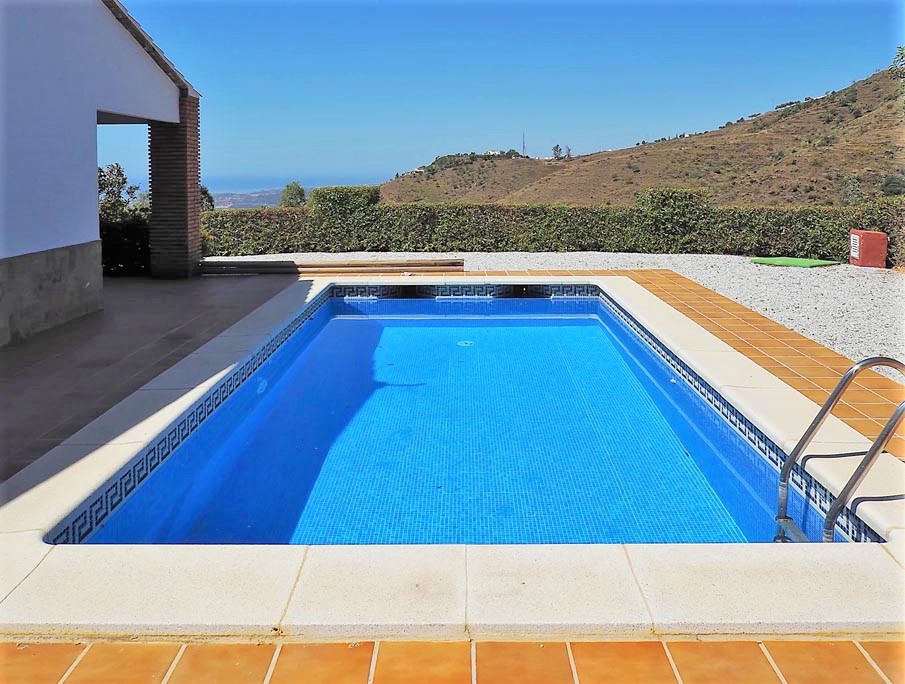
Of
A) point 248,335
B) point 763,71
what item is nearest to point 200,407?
point 248,335

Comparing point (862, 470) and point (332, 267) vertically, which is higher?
point (332, 267)

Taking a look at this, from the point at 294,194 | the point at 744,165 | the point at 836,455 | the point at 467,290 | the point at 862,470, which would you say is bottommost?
the point at 836,455

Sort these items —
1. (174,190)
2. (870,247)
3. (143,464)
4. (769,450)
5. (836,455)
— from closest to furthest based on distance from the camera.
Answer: (836,455) < (143,464) < (769,450) < (174,190) < (870,247)

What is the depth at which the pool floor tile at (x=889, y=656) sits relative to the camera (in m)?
2.59

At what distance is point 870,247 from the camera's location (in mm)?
13922

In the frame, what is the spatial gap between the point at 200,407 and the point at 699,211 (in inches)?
492

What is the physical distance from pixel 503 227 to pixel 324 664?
14.4 metres

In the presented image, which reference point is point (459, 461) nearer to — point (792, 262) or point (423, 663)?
point (423, 663)

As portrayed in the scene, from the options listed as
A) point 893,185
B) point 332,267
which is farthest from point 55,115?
point 893,185

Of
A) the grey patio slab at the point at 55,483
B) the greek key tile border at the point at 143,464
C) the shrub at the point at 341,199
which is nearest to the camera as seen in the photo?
the grey patio slab at the point at 55,483

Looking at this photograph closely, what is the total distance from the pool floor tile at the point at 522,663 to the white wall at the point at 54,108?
656 cm

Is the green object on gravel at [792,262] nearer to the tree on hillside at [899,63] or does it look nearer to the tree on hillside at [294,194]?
the tree on hillside at [899,63]

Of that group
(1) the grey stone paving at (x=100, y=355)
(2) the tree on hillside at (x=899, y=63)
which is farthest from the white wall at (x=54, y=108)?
(2) the tree on hillside at (x=899, y=63)

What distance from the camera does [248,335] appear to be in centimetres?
800
